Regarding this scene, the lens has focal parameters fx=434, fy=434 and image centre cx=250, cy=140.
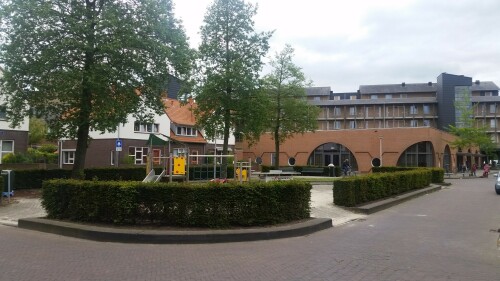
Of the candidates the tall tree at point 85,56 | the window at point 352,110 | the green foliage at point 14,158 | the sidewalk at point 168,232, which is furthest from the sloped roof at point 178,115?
the window at point 352,110

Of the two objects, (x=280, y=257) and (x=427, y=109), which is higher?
(x=427, y=109)

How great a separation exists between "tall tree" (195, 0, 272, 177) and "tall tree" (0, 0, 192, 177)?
291 inches

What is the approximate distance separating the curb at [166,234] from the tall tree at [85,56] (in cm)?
774

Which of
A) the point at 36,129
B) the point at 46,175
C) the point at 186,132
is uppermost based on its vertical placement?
the point at 36,129

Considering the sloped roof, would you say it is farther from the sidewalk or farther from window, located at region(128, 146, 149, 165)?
the sidewalk

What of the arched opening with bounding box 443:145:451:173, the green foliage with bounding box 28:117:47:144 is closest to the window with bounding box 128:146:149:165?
the green foliage with bounding box 28:117:47:144

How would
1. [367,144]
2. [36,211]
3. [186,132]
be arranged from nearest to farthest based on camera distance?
[36,211] → [186,132] → [367,144]

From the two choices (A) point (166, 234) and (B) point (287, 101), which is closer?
(A) point (166, 234)

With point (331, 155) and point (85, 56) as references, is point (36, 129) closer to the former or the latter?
point (331, 155)

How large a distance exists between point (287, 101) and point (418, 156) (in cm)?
2248

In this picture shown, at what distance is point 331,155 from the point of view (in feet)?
187

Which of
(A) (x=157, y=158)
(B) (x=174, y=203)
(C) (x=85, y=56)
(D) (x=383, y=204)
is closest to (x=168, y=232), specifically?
(B) (x=174, y=203)

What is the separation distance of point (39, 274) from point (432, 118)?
91.0m

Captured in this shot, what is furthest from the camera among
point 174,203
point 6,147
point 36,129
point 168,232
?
point 36,129
